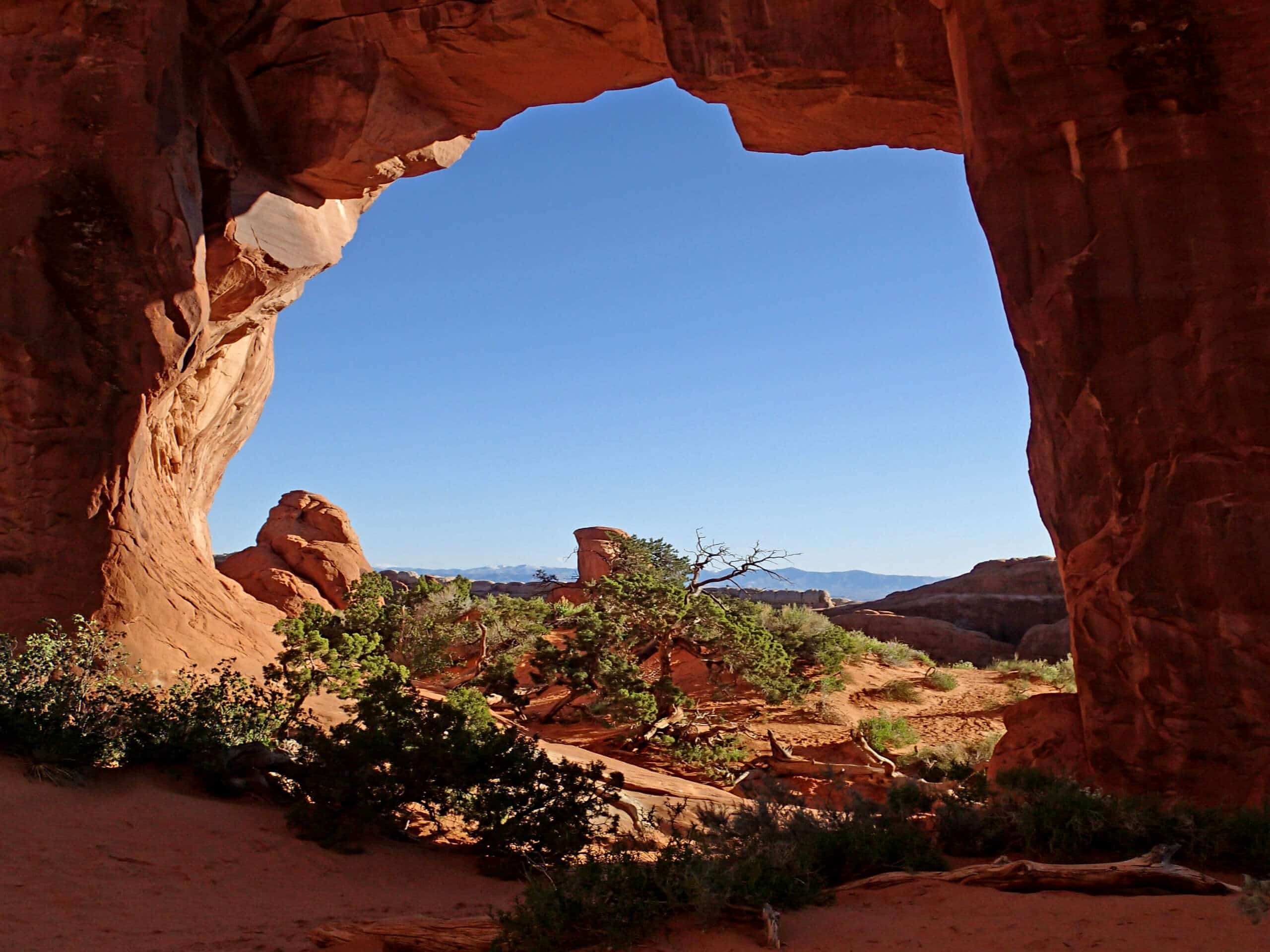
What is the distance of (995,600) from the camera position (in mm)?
30531

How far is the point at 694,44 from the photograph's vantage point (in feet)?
35.9

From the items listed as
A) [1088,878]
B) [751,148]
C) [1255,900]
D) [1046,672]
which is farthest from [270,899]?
[1046,672]

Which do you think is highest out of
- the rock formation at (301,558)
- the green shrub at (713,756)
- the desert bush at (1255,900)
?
the rock formation at (301,558)

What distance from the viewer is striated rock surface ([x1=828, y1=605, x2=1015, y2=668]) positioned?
26672 mm

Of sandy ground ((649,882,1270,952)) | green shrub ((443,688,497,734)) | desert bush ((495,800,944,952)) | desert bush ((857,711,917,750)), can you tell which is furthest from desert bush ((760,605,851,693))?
sandy ground ((649,882,1270,952))

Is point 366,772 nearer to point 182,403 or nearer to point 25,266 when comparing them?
point 25,266

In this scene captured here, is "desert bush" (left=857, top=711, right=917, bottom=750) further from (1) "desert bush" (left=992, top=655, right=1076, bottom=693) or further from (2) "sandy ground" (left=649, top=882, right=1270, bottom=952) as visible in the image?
(2) "sandy ground" (left=649, top=882, right=1270, bottom=952)

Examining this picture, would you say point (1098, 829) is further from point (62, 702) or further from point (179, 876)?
point (62, 702)

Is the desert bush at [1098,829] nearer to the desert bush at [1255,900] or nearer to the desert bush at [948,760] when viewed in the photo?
the desert bush at [1255,900]

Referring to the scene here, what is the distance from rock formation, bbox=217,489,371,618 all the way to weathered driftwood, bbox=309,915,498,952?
58.1 ft

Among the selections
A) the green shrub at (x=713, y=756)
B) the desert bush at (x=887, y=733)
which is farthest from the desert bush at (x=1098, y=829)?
the desert bush at (x=887, y=733)

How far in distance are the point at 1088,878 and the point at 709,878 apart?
2149 mm

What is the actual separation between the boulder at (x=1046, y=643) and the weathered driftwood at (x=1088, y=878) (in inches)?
846

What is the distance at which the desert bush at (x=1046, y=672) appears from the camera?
1788 cm
